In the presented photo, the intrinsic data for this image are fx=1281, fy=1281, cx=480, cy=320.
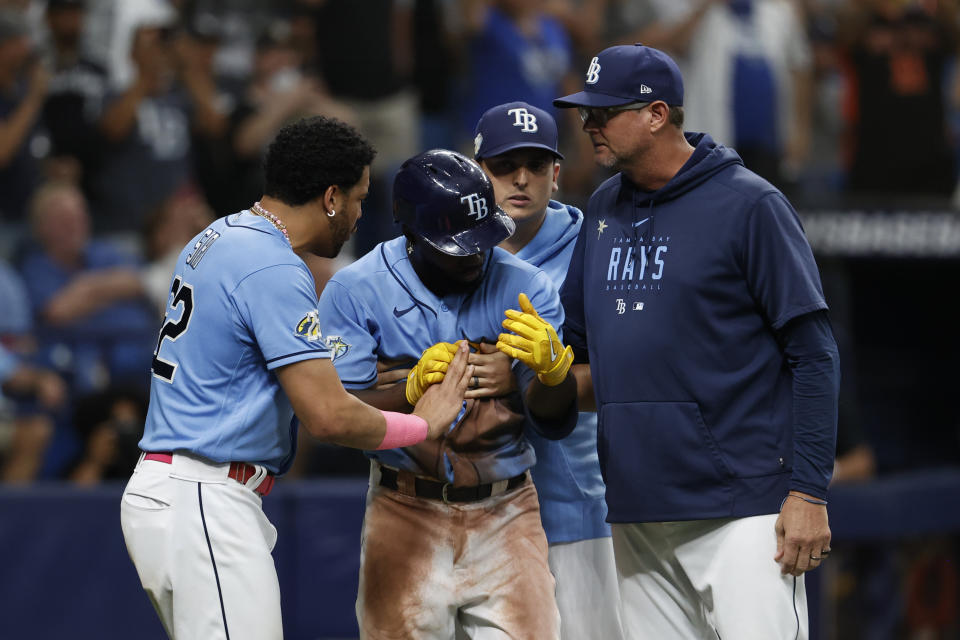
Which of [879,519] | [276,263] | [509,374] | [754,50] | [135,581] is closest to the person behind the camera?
[276,263]

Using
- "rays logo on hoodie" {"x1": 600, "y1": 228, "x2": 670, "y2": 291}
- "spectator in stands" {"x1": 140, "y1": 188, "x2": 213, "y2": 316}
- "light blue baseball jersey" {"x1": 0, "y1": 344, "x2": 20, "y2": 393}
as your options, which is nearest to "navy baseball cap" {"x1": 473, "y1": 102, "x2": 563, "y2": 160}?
"rays logo on hoodie" {"x1": 600, "y1": 228, "x2": 670, "y2": 291}

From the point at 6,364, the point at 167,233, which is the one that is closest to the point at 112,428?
the point at 6,364

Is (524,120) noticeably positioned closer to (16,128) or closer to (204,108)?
(204,108)

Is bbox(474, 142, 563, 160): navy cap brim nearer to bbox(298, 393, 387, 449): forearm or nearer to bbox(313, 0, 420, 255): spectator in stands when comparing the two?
bbox(298, 393, 387, 449): forearm

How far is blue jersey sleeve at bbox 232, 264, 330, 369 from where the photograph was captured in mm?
3498

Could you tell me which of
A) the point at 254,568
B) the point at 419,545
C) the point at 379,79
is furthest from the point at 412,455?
the point at 379,79

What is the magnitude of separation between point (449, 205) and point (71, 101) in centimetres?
525

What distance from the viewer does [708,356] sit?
12.5 ft

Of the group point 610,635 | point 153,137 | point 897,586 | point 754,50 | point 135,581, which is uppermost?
point 754,50

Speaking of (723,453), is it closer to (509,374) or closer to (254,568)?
(509,374)

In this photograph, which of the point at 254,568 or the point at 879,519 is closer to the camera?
the point at 254,568

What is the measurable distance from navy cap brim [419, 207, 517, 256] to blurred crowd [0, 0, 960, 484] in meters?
3.74

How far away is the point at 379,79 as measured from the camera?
844 centimetres

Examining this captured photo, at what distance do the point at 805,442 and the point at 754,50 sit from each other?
6.02 metres
